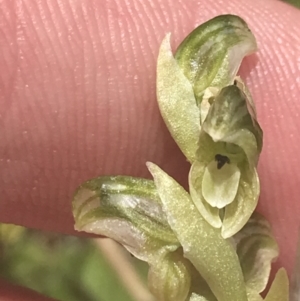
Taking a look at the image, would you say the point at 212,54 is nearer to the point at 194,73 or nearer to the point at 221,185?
the point at 194,73

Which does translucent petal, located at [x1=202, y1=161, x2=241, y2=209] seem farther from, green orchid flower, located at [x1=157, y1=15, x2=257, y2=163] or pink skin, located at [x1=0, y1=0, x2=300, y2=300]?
pink skin, located at [x1=0, y1=0, x2=300, y2=300]

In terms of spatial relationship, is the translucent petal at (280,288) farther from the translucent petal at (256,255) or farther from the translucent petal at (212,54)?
the translucent petal at (212,54)

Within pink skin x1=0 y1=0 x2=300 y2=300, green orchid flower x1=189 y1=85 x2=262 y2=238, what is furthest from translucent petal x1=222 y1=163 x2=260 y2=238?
pink skin x1=0 y1=0 x2=300 y2=300

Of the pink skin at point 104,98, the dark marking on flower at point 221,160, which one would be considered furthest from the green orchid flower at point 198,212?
the pink skin at point 104,98

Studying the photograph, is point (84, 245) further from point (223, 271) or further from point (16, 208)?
point (223, 271)

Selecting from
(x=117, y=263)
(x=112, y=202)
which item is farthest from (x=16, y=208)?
(x=117, y=263)

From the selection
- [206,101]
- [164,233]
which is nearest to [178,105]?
[206,101]
